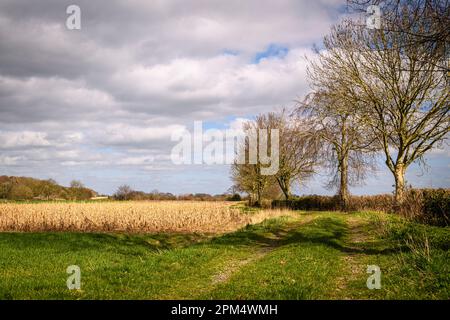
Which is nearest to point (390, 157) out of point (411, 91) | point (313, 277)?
point (411, 91)

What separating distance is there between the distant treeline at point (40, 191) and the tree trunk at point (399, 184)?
71.3 m

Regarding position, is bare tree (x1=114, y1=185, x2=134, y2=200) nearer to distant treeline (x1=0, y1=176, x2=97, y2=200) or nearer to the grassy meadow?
distant treeline (x1=0, y1=176, x2=97, y2=200)

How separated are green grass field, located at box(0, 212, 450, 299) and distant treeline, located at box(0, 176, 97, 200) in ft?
234

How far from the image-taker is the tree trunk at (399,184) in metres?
25.8

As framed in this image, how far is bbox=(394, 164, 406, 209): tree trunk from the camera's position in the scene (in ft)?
84.6

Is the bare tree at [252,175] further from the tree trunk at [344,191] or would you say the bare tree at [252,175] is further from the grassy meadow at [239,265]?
the grassy meadow at [239,265]

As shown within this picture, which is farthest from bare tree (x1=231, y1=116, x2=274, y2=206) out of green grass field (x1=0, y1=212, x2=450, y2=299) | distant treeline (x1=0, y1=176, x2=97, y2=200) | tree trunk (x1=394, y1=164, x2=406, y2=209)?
distant treeline (x1=0, y1=176, x2=97, y2=200)

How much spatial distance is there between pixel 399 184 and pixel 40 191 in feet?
263

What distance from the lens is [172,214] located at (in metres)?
29.2

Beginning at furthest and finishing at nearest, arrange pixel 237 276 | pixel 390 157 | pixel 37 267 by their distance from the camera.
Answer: pixel 390 157
pixel 37 267
pixel 237 276

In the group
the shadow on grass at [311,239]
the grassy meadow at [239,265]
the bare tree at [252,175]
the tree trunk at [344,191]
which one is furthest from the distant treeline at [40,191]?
the shadow on grass at [311,239]

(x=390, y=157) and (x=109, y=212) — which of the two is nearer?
(x=390, y=157)
